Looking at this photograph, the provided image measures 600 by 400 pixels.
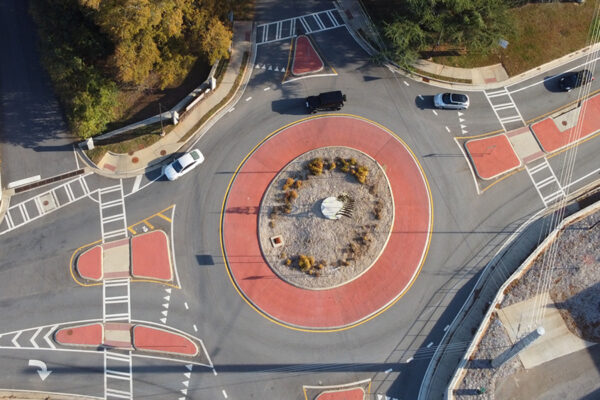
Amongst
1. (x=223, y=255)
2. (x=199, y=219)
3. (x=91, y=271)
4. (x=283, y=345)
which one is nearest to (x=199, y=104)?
(x=199, y=219)

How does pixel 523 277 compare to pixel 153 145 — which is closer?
pixel 523 277

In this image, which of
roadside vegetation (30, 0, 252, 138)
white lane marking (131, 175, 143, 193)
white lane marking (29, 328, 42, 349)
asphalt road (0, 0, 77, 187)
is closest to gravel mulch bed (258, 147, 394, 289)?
white lane marking (131, 175, 143, 193)

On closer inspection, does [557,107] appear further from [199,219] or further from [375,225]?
[199,219]

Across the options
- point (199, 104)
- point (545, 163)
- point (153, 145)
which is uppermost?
point (199, 104)

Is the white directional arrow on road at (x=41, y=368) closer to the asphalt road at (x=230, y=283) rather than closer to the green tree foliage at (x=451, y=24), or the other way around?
the asphalt road at (x=230, y=283)

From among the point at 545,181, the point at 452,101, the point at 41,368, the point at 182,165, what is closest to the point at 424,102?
the point at 452,101

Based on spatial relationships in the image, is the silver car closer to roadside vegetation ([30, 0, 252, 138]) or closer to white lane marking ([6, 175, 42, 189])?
roadside vegetation ([30, 0, 252, 138])
